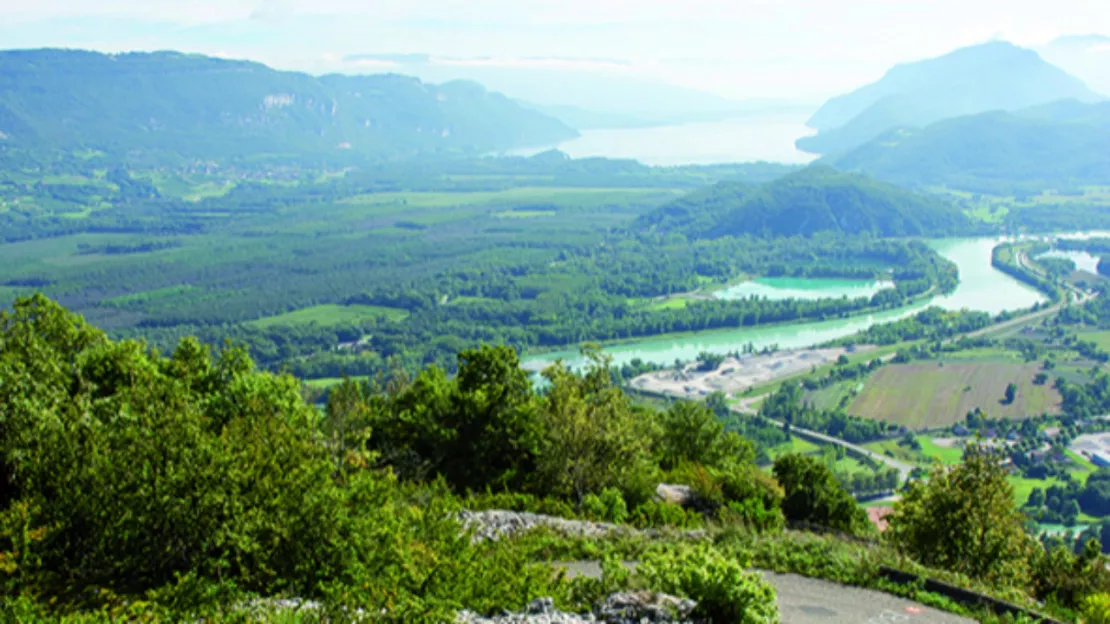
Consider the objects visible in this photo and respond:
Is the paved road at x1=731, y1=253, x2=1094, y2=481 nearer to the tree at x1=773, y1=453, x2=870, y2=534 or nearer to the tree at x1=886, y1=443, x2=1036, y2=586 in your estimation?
the tree at x1=773, y1=453, x2=870, y2=534

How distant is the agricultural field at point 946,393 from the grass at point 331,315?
4767cm

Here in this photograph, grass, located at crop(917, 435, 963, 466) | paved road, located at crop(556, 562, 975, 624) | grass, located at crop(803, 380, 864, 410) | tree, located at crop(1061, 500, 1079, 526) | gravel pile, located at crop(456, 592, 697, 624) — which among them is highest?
gravel pile, located at crop(456, 592, 697, 624)

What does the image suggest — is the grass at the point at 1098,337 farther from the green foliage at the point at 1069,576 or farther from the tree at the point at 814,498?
the green foliage at the point at 1069,576

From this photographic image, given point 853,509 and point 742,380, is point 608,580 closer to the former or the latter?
point 853,509

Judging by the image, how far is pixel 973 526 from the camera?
18484mm

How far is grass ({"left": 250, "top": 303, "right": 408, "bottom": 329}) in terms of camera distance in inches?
3738

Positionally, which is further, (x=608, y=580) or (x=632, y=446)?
(x=632, y=446)

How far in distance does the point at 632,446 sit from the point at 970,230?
458ft

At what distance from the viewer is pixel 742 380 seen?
70438mm

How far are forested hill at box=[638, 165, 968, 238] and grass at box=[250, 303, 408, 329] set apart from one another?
206 feet

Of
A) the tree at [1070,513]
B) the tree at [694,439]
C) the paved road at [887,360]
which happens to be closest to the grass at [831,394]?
the paved road at [887,360]

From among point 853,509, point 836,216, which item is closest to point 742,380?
point 853,509

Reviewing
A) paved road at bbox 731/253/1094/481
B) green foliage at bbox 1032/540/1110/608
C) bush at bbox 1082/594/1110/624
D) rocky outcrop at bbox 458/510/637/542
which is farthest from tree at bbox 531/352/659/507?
paved road at bbox 731/253/1094/481

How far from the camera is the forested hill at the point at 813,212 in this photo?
497ft
